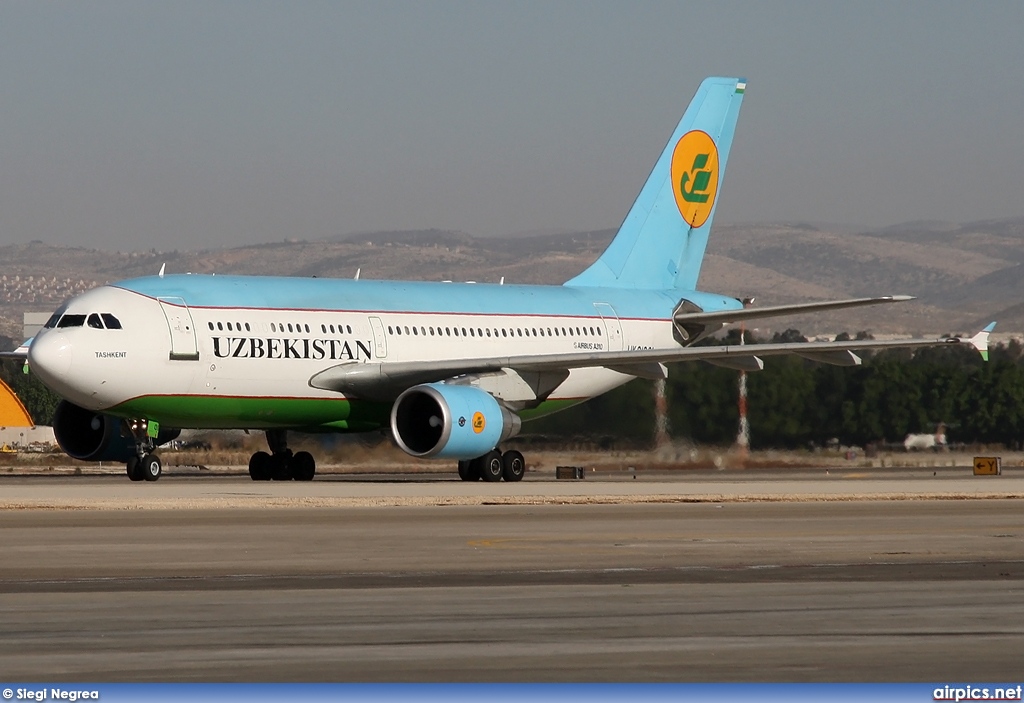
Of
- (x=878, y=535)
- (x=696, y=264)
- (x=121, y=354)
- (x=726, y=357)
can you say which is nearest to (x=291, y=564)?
(x=878, y=535)

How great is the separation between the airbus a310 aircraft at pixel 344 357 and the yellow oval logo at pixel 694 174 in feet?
11.7

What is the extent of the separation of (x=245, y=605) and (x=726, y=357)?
23.3 metres

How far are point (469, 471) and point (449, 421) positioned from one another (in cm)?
259

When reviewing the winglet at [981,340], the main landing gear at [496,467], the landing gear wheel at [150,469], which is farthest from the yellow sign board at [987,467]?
the landing gear wheel at [150,469]

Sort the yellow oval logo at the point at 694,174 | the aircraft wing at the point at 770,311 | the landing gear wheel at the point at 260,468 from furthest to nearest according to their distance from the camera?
1. the yellow oval logo at the point at 694,174
2. the landing gear wheel at the point at 260,468
3. the aircraft wing at the point at 770,311

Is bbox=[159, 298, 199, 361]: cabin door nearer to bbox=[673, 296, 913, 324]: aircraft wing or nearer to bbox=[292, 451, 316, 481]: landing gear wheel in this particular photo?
bbox=[292, 451, 316, 481]: landing gear wheel

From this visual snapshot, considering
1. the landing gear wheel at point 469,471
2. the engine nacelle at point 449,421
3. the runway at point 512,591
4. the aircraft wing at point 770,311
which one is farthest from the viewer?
the aircraft wing at point 770,311

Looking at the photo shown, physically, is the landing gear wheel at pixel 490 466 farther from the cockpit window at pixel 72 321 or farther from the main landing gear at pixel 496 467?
the cockpit window at pixel 72 321

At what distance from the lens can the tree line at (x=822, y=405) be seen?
1642 inches

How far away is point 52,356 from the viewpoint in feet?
102
